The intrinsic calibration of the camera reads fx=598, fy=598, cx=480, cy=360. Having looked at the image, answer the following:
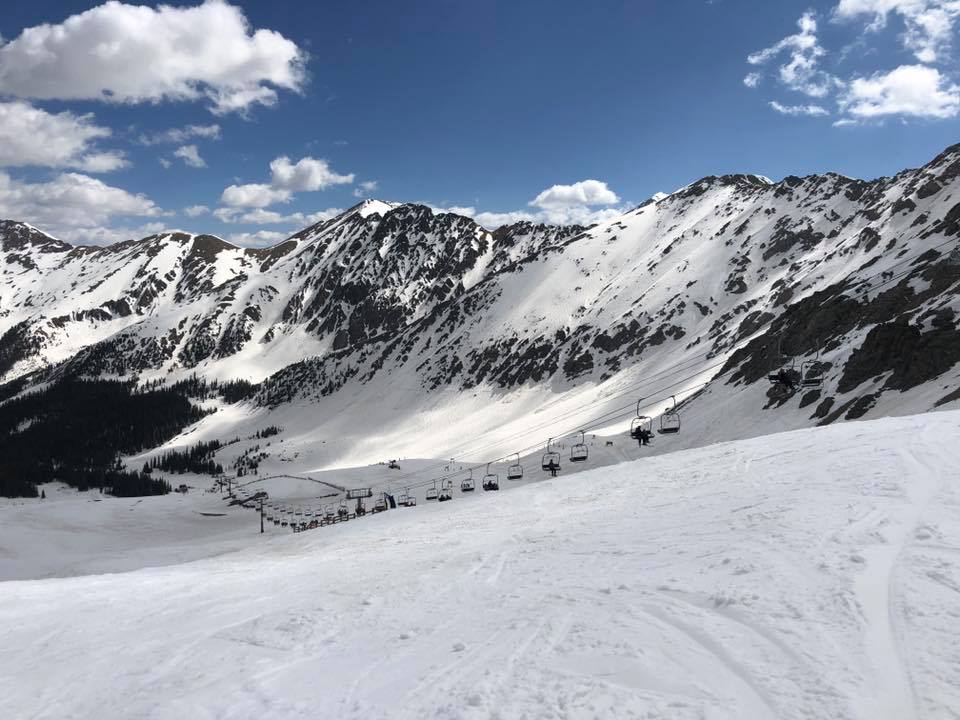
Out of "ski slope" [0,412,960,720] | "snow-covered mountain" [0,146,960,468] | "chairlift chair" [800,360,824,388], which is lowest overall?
"ski slope" [0,412,960,720]

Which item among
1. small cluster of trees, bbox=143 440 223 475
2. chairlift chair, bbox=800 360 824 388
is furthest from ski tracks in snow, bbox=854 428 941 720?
small cluster of trees, bbox=143 440 223 475

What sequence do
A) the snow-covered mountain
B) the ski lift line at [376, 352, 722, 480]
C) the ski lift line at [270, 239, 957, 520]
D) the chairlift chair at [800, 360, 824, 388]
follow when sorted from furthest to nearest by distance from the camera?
→ the ski lift line at [376, 352, 722, 480], the ski lift line at [270, 239, 957, 520], the snow-covered mountain, the chairlift chair at [800, 360, 824, 388]

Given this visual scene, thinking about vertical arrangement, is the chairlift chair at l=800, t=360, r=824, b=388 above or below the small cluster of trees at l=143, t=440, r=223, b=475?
above

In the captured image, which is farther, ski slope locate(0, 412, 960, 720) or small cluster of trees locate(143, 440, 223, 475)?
small cluster of trees locate(143, 440, 223, 475)

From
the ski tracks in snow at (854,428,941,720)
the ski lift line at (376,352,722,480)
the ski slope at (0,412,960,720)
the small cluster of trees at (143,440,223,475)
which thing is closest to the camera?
the ski tracks in snow at (854,428,941,720)

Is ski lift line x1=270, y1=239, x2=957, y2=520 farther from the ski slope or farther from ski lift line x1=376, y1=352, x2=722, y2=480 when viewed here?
the ski slope

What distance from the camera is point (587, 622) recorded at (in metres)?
11.2

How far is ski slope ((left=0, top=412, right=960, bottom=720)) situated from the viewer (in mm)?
8430

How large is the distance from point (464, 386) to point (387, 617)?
16939 cm

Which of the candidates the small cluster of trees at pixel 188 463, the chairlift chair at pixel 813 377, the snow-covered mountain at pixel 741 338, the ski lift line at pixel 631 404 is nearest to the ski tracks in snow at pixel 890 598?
the snow-covered mountain at pixel 741 338

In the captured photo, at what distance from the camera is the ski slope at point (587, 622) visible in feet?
27.7

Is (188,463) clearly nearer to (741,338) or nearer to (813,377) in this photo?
(741,338)

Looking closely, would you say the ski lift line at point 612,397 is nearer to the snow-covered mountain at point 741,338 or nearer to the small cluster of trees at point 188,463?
the snow-covered mountain at point 741,338

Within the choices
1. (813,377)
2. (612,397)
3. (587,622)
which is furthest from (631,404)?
(587,622)
